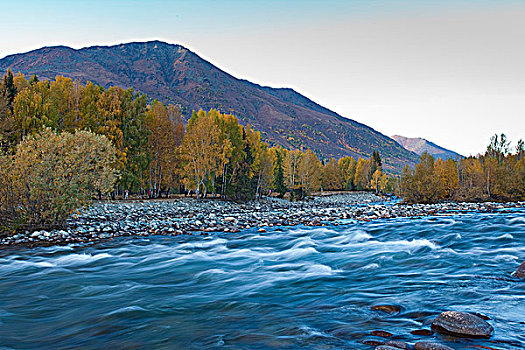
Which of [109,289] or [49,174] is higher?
[49,174]

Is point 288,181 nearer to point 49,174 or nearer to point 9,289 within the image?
point 49,174

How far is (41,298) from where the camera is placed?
9.00 metres

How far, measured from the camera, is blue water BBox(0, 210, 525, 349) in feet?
20.7

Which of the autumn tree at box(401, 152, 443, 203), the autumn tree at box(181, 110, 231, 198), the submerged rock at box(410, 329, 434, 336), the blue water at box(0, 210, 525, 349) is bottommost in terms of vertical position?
the blue water at box(0, 210, 525, 349)

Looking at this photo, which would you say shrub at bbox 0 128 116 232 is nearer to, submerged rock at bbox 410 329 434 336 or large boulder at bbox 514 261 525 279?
submerged rock at bbox 410 329 434 336

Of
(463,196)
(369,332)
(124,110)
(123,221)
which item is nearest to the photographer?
(369,332)

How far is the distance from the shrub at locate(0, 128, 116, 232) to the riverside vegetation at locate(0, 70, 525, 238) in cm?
Answer: 4

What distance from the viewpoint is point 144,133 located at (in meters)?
40.0

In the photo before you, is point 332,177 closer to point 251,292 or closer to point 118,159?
point 118,159

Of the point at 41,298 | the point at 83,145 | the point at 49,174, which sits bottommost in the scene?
the point at 41,298

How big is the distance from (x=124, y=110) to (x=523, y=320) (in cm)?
3855

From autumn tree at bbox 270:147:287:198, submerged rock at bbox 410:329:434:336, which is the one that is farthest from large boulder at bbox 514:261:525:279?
autumn tree at bbox 270:147:287:198

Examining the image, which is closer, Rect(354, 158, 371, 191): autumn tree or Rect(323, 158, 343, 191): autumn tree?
Rect(323, 158, 343, 191): autumn tree

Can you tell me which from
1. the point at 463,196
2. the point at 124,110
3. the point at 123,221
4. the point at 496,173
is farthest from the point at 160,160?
the point at 496,173
